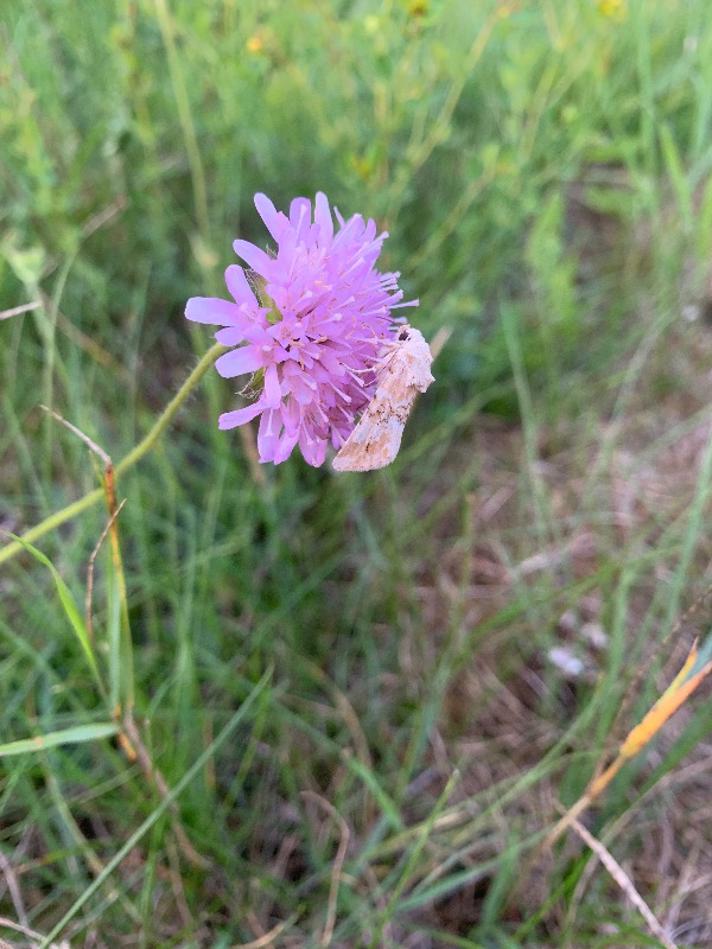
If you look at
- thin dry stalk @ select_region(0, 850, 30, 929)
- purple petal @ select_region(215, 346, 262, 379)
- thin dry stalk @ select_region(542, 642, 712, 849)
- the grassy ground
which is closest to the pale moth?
purple petal @ select_region(215, 346, 262, 379)

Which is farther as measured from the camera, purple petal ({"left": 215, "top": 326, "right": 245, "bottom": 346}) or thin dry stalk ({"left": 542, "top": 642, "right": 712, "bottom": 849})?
thin dry stalk ({"left": 542, "top": 642, "right": 712, "bottom": 849})

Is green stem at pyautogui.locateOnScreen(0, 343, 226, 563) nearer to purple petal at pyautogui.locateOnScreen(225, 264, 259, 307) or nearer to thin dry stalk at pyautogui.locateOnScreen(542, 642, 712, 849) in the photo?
purple petal at pyautogui.locateOnScreen(225, 264, 259, 307)

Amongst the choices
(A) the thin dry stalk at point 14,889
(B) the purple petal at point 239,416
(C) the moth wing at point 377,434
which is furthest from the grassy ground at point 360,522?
(C) the moth wing at point 377,434

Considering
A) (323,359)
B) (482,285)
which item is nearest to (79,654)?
(323,359)

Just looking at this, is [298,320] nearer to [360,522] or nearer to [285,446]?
[285,446]

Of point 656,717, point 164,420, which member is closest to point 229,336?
point 164,420

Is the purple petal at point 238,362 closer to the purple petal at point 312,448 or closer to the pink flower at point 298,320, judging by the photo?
the pink flower at point 298,320

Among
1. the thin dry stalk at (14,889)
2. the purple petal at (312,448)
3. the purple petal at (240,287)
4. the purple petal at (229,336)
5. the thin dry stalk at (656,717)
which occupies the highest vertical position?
the purple petal at (240,287)
